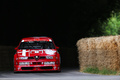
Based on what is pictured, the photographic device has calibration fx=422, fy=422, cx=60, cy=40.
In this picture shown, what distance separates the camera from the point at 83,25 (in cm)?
2819

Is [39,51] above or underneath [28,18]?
underneath

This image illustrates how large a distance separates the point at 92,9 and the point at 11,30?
5231 millimetres

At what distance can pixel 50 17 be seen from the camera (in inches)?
1065

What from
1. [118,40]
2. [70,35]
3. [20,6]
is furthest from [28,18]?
[118,40]

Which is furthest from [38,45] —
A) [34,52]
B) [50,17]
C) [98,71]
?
[50,17]

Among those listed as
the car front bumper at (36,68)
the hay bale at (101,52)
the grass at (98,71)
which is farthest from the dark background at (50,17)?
the car front bumper at (36,68)

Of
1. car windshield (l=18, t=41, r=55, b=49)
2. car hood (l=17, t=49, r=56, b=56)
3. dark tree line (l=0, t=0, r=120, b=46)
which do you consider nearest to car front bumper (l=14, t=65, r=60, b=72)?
car hood (l=17, t=49, r=56, b=56)

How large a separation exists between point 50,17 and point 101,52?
10.2 meters

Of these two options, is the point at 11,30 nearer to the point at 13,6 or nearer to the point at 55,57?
the point at 13,6

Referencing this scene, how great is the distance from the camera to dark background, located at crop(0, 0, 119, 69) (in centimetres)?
2612

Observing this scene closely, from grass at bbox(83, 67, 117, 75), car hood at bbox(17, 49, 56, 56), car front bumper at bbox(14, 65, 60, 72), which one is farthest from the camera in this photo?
car hood at bbox(17, 49, 56, 56)

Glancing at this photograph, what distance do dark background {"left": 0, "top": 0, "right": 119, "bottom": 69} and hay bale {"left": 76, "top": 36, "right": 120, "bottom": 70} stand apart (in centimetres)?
684

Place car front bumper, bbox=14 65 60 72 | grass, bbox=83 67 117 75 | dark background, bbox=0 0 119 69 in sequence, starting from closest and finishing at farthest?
grass, bbox=83 67 117 75 < car front bumper, bbox=14 65 60 72 < dark background, bbox=0 0 119 69

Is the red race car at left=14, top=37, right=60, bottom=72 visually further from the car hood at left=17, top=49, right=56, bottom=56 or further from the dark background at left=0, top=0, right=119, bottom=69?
the dark background at left=0, top=0, right=119, bottom=69
